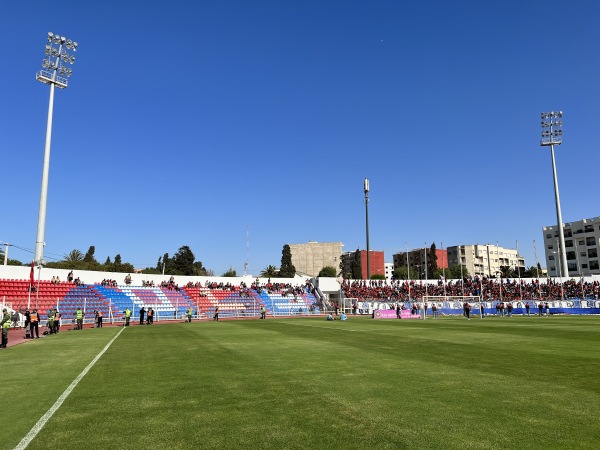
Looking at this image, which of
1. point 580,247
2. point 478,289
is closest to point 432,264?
point 580,247

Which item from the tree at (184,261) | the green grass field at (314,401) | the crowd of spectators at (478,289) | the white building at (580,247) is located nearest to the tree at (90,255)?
the tree at (184,261)

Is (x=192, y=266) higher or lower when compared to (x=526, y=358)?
higher

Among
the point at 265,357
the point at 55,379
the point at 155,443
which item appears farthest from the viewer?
the point at 265,357

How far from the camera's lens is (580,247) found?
4577 inches

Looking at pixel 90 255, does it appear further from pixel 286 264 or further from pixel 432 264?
pixel 432 264

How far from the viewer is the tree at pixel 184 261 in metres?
118

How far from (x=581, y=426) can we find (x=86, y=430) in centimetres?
741

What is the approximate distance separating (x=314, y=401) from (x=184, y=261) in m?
116

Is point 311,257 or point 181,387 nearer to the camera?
point 181,387

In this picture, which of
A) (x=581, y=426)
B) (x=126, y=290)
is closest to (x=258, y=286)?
(x=126, y=290)

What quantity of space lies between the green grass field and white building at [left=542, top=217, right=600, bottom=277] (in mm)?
115082

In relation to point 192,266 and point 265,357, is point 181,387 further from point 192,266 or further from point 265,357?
point 192,266

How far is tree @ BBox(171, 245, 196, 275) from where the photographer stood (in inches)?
4652

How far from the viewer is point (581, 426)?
20.0 feet
